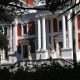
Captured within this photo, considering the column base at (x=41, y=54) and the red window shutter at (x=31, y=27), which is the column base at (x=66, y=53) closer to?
the column base at (x=41, y=54)

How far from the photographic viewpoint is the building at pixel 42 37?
60.8 meters

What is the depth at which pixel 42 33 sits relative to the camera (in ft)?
210

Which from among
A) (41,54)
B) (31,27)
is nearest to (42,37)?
(41,54)

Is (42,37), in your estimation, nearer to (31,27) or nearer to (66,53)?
(31,27)

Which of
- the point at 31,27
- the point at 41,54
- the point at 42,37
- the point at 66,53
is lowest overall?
the point at 41,54

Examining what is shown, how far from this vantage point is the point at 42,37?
63969mm

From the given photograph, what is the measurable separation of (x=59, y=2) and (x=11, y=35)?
194ft

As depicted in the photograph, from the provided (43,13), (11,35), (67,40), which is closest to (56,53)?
(67,40)

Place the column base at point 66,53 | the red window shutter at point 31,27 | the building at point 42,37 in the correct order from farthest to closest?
the red window shutter at point 31,27 < the building at point 42,37 < the column base at point 66,53

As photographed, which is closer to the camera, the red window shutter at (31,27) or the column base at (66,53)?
the column base at (66,53)

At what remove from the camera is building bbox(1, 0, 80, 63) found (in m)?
60.8

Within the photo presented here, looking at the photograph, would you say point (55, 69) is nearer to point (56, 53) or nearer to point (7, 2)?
point (7, 2)

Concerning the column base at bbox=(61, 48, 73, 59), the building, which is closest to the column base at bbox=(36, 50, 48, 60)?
the building

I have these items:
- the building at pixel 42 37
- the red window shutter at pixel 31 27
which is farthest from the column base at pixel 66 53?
the red window shutter at pixel 31 27
